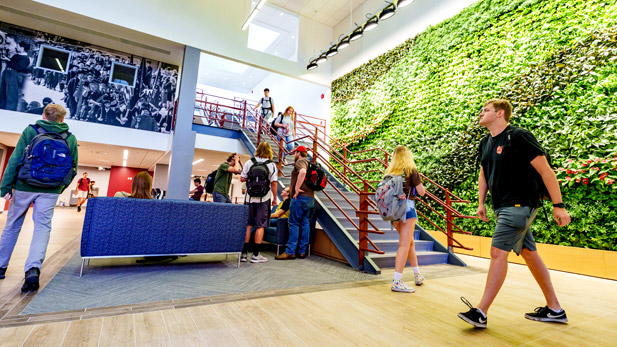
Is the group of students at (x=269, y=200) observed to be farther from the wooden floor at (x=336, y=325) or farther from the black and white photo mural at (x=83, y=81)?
the black and white photo mural at (x=83, y=81)

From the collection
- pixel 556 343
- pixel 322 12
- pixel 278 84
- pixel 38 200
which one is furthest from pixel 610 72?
pixel 278 84

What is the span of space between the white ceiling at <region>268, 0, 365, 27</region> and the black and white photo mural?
5.03m

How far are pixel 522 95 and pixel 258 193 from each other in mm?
5198

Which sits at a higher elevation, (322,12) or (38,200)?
(322,12)

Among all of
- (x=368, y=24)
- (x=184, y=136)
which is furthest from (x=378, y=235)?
(x=184, y=136)

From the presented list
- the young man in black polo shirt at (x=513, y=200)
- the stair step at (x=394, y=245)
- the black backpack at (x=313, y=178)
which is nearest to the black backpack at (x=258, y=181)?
the black backpack at (x=313, y=178)

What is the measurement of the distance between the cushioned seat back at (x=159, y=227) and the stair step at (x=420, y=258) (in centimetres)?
177

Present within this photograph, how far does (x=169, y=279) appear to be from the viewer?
2.81m

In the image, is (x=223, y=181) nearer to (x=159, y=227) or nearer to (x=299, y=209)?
(x=299, y=209)

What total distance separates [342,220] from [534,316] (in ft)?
8.48

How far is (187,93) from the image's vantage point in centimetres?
868

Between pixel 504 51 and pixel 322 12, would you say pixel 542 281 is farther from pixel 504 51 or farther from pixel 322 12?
pixel 322 12

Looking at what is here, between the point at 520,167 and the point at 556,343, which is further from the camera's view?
the point at 520,167

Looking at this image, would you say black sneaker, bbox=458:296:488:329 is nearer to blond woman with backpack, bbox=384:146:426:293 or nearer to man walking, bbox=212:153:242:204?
blond woman with backpack, bbox=384:146:426:293
